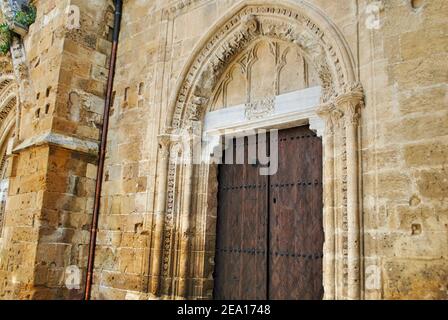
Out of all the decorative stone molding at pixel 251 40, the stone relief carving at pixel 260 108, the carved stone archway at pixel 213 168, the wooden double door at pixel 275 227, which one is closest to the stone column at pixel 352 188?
the carved stone archway at pixel 213 168

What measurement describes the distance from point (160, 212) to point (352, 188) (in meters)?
2.07

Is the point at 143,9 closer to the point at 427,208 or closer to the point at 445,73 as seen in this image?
the point at 445,73

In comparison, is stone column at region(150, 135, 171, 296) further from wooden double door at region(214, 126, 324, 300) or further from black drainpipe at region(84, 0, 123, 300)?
black drainpipe at region(84, 0, 123, 300)

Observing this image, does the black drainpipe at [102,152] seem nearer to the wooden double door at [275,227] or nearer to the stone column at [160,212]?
the stone column at [160,212]

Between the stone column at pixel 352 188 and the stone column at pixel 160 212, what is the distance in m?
1.98

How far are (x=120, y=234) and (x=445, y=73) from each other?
3573mm

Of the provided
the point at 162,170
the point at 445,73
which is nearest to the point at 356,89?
the point at 445,73

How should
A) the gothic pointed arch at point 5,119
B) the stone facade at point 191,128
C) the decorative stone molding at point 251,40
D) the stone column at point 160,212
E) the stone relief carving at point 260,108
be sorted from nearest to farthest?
1. the stone facade at point 191,128
2. the decorative stone molding at point 251,40
3. the stone relief carving at point 260,108
4. the stone column at point 160,212
5. the gothic pointed arch at point 5,119

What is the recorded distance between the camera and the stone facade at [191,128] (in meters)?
2.74

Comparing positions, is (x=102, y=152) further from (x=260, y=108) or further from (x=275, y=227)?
(x=275, y=227)

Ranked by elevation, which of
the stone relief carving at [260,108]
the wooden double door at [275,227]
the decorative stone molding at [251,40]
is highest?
the decorative stone molding at [251,40]

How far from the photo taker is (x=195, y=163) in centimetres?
429

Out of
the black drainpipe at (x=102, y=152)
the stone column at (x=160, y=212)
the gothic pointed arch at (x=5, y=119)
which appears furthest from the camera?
the gothic pointed arch at (x=5, y=119)

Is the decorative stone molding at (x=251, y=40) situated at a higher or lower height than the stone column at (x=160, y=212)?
higher
